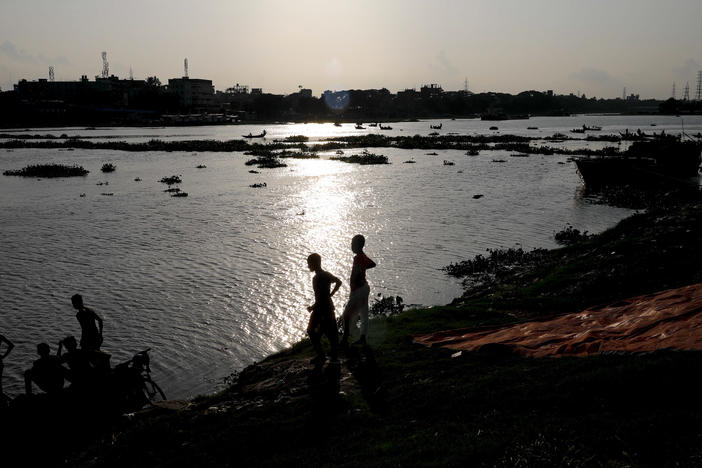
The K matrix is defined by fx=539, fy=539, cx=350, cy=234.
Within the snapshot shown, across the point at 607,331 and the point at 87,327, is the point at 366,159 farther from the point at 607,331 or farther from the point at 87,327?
the point at 607,331

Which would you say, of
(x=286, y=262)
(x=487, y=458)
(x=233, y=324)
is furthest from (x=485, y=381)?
(x=286, y=262)

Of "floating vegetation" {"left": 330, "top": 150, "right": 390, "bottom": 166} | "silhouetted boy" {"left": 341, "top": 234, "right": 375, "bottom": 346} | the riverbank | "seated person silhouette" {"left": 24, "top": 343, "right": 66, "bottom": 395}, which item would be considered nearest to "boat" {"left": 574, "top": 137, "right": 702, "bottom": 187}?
"floating vegetation" {"left": 330, "top": 150, "right": 390, "bottom": 166}

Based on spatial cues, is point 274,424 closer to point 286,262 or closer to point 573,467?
point 573,467

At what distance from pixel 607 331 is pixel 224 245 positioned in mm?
18967

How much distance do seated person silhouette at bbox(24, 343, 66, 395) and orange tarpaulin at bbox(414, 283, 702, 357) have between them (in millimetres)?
6884

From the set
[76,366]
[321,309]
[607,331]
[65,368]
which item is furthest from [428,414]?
[65,368]

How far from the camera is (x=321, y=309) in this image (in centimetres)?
1030

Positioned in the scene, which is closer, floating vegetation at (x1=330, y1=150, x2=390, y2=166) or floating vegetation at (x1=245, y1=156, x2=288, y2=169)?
floating vegetation at (x1=245, y1=156, x2=288, y2=169)

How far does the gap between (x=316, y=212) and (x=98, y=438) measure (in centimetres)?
2598

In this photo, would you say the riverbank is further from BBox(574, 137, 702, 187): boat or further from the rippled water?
BBox(574, 137, 702, 187): boat

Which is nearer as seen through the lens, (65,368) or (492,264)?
(65,368)

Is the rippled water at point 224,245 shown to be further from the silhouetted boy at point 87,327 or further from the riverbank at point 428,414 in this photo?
→ the riverbank at point 428,414

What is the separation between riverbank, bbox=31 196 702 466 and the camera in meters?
5.69

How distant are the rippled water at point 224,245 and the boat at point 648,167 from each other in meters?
2.90
